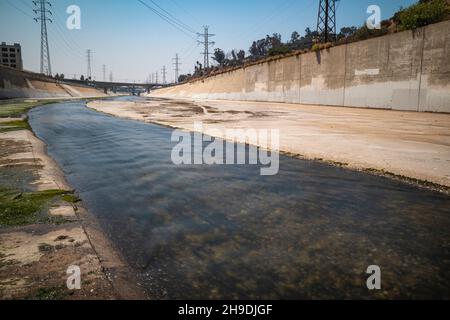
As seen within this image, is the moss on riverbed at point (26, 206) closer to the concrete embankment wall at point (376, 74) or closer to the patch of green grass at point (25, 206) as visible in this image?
the patch of green grass at point (25, 206)

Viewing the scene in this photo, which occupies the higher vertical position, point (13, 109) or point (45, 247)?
point (13, 109)

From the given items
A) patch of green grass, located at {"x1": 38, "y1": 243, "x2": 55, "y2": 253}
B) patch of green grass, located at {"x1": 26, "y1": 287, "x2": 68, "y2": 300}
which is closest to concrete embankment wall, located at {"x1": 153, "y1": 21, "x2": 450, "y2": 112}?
patch of green grass, located at {"x1": 38, "y1": 243, "x2": 55, "y2": 253}

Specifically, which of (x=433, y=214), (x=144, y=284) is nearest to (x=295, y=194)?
(x=433, y=214)

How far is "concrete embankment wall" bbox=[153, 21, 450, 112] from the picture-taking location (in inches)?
717

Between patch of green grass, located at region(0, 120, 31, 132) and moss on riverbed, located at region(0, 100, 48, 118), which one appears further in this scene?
moss on riverbed, located at region(0, 100, 48, 118)

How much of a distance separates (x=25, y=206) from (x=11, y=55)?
160 metres

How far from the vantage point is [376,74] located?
2278 centimetres

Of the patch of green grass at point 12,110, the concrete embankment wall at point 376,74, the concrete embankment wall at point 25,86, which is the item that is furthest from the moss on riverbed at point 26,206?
the concrete embankment wall at point 25,86

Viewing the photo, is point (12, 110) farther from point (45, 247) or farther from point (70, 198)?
point (45, 247)

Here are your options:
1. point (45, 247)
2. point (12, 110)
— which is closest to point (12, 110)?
point (12, 110)

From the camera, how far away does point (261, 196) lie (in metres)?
4.91

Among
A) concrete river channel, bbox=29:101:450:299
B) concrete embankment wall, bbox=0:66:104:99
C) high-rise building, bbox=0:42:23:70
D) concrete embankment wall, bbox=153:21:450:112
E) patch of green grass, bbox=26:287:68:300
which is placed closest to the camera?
patch of green grass, bbox=26:287:68:300

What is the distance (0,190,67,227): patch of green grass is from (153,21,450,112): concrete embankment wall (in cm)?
2010

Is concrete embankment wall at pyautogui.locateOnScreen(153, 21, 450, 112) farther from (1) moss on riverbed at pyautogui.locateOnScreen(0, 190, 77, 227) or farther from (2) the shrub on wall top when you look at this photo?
(1) moss on riverbed at pyautogui.locateOnScreen(0, 190, 77, 227)
